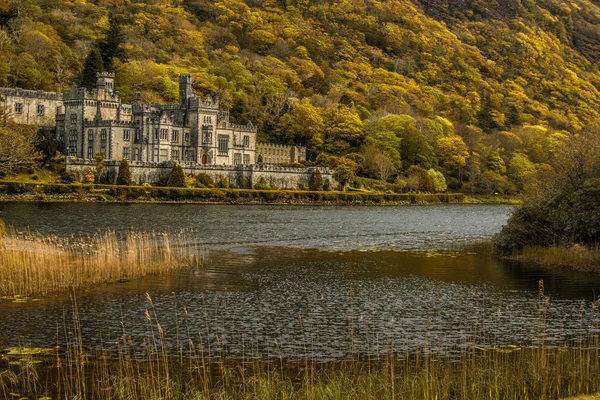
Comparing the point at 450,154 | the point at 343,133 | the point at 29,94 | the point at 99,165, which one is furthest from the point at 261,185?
the point at 450,154

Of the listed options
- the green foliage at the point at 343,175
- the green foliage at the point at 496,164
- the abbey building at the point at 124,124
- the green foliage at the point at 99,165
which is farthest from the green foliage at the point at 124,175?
the green foliage at the point at 496,164

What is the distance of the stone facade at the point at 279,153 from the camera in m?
143

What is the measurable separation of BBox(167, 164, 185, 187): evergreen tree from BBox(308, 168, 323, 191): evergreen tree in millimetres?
24920

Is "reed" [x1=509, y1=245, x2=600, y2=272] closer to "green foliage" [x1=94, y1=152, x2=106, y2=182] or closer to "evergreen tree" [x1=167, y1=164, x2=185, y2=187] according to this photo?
"evergreen tree" [x1=167, y1=164, x2=185, y2=187]

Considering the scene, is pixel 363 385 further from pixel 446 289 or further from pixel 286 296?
pixel 446 289

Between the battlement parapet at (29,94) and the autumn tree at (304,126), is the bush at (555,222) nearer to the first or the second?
the battlement parapet at (29,94)

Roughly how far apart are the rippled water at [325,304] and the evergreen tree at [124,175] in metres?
46.7

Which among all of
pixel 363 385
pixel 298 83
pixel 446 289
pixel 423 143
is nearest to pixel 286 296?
pixel 446 289

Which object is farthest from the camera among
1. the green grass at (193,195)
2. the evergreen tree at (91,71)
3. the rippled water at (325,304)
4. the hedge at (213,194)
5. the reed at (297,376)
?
the evergreen tree at (91,71)

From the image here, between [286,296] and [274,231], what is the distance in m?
33.0

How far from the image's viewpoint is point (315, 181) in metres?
127

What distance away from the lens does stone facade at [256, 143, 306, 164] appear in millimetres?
143000

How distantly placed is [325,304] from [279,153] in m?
117

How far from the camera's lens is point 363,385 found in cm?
1858
